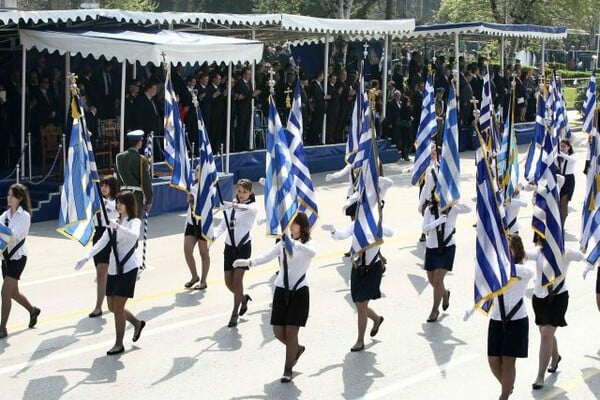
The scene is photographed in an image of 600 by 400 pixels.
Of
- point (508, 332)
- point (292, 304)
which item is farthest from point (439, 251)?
point (508, 332)

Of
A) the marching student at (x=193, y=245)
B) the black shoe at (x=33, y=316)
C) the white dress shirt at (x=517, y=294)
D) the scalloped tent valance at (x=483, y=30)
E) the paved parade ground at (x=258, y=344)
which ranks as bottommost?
the paved parade ground at (x=258, y=344)

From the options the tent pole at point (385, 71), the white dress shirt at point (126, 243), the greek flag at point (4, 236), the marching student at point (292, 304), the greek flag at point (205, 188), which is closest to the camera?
the marching student at point (292, 304)

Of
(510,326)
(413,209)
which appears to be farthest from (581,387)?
(413,209)

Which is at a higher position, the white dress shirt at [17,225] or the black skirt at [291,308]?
the white dress shirt at [17,225]

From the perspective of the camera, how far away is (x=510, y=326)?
10062 millimetres

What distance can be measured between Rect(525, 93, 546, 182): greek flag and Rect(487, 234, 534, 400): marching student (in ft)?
26.4

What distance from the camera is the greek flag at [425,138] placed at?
1627cm

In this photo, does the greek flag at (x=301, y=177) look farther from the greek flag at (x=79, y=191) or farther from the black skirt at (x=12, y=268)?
the black skirt at (x=12, y=268)

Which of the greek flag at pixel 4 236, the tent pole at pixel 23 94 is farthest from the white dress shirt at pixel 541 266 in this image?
the tent pole at pixel 23 94

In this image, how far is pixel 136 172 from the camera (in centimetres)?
1630

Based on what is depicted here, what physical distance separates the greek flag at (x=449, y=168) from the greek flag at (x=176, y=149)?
3.56 m

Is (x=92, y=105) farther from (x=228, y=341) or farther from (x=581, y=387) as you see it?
(x=581, y=387)

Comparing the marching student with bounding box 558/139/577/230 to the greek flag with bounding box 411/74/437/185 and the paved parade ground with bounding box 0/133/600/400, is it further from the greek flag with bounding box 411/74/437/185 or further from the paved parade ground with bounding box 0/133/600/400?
the greek flag with bounding box 411/74/437/185

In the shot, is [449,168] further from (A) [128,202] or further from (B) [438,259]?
(A) [128,202]
